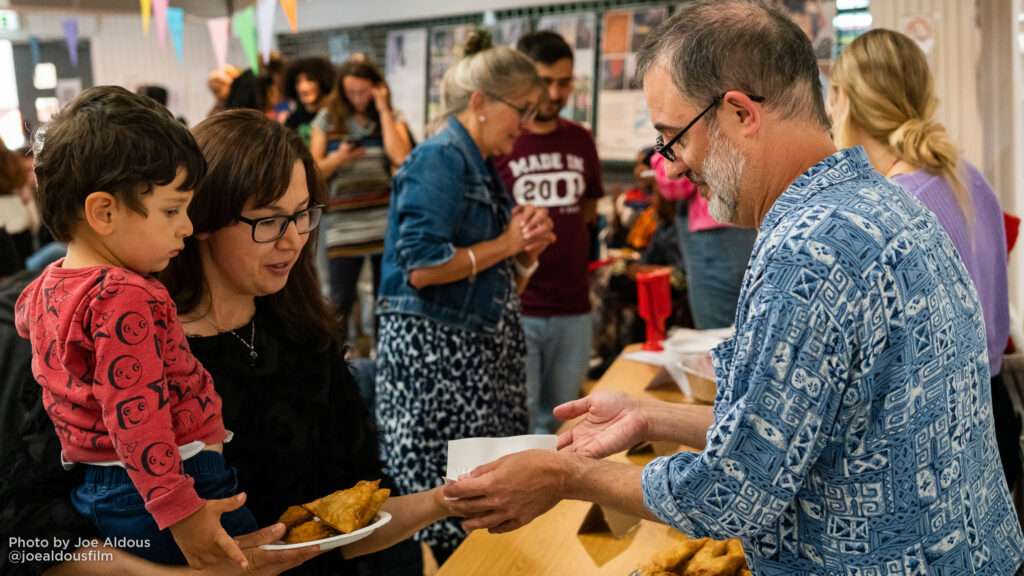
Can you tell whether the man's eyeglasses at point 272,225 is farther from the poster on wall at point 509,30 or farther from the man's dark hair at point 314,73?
the poster on wall at point 509,30

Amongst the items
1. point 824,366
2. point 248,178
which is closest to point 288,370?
point 248,178

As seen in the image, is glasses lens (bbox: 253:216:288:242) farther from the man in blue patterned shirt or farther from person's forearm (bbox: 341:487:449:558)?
the man in blue patterned shirt

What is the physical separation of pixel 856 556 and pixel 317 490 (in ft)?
3.01

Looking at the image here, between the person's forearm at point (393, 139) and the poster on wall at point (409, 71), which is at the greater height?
the poster on wall at point (409, 71)

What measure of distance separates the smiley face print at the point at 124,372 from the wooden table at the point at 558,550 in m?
0.73

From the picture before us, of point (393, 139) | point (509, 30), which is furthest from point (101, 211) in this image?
point (509, 30)

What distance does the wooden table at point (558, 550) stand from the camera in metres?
1.58

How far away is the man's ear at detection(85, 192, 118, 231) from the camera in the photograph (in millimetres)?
1115

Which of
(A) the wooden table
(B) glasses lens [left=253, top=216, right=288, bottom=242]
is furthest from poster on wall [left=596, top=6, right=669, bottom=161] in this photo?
(B) glasses lens [left=253, top=216, right=288, bottom=242]

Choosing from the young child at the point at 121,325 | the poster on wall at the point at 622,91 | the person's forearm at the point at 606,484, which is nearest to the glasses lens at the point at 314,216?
the young child at the point at 121,325

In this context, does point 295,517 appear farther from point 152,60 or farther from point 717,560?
point 152,60

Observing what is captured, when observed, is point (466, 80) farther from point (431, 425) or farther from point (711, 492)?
point (711, 492)

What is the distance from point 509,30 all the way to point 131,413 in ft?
20.6

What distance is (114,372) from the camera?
1093 mm
